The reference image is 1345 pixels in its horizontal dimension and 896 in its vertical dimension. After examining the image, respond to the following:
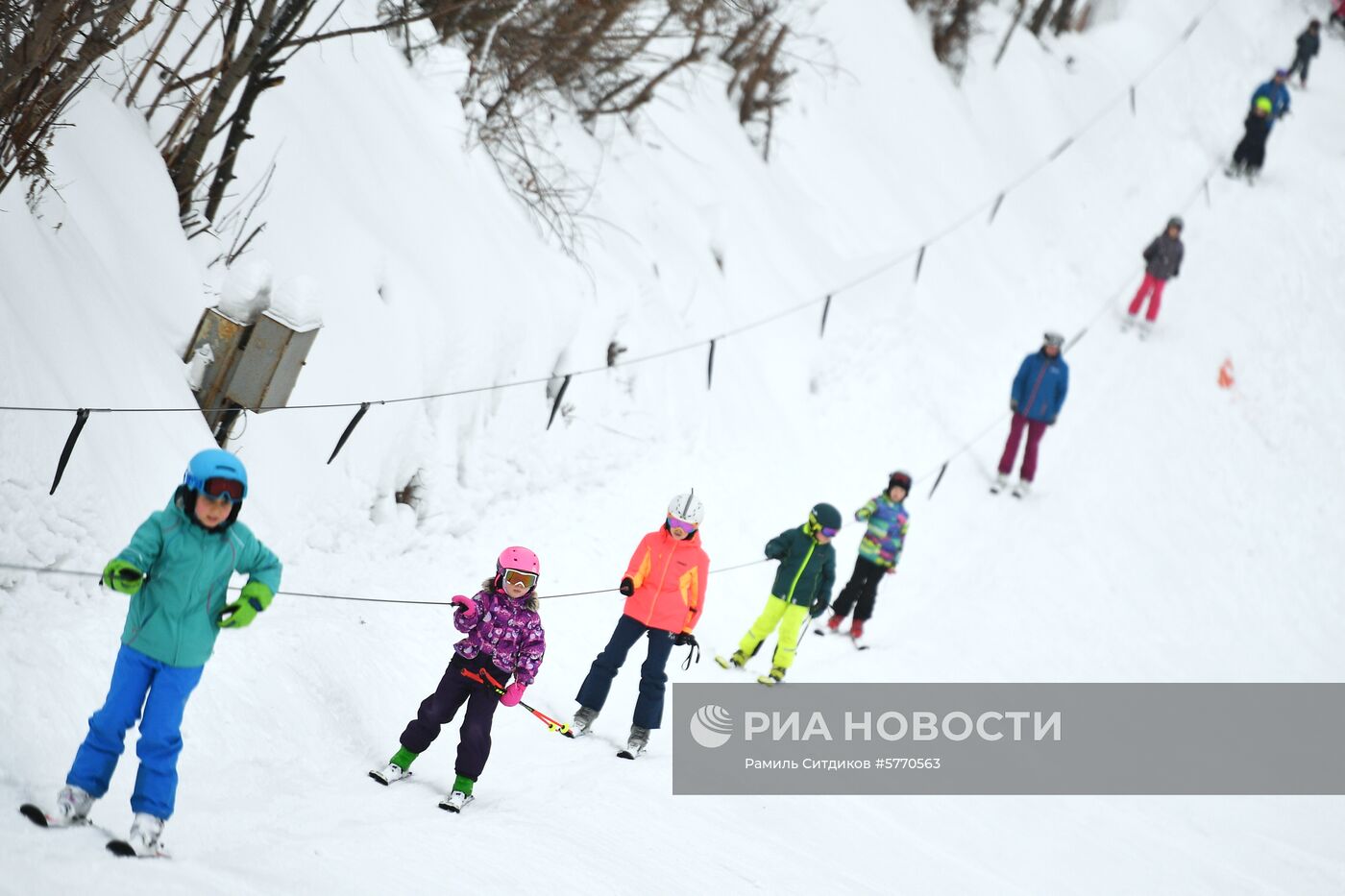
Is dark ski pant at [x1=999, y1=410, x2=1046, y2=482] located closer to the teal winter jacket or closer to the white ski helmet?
the white ski helmet

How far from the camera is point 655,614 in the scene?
24.8 feet

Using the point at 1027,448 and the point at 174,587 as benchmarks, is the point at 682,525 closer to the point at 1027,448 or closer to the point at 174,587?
the point at 174,587

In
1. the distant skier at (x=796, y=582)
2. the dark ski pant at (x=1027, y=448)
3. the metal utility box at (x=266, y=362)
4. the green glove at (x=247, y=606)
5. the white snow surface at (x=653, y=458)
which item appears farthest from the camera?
the dark ski pant at (x=1027, y=448)

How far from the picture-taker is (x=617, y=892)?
5.44 m

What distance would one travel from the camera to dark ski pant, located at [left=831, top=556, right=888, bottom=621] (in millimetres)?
10109

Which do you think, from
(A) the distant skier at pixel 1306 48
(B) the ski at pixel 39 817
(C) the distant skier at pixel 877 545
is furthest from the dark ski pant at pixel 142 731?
(A) the distant skier at pixel 1306 48

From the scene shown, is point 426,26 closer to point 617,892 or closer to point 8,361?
point 8,361

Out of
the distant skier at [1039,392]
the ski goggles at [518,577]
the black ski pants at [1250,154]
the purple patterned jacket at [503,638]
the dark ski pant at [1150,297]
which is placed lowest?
the purple patterned jacket at [503,638]

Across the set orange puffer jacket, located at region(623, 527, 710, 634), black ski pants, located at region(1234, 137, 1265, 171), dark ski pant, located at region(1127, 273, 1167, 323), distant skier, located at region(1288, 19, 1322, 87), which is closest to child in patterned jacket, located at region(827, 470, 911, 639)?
orange puffer jacket, located at region(623, 527, 710, 634)

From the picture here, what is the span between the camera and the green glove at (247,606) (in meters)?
4.64

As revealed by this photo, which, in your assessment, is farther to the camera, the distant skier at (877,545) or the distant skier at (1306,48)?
the distant skier at (1306,48)

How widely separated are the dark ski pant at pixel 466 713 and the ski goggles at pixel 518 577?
1.30ft

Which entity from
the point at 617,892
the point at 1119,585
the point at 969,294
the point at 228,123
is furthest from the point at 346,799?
the point at 969,294

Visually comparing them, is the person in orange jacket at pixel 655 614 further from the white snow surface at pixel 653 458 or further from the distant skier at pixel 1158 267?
the distant skier at pixel 1158 267
